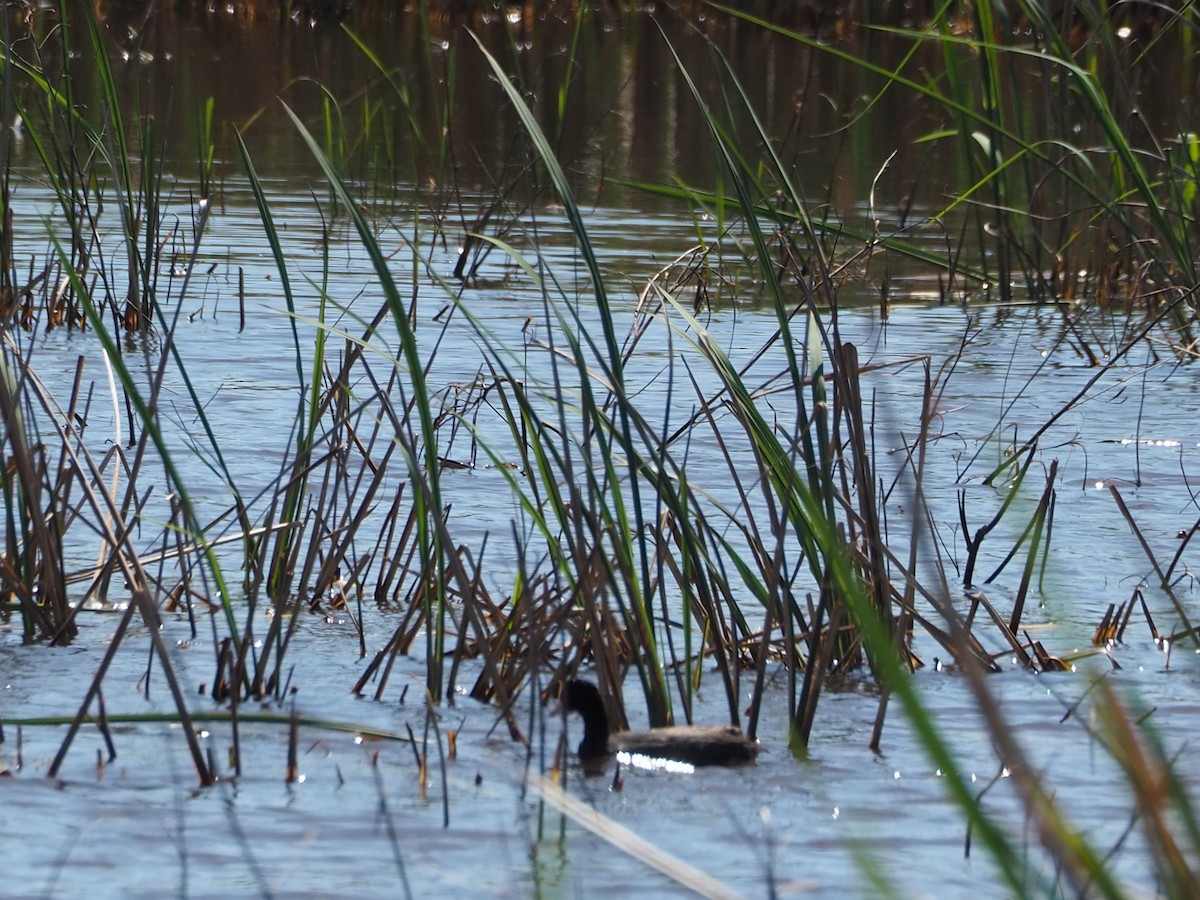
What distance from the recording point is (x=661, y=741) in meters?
2.48

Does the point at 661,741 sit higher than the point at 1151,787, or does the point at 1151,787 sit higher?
the point at 1151,787

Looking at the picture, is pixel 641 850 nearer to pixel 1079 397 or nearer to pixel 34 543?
pixel 34 543

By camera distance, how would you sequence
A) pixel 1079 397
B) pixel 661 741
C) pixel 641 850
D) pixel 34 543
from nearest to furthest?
pixel 641 850
pixel 661 741
pixel 34 543
pixel 1079 397

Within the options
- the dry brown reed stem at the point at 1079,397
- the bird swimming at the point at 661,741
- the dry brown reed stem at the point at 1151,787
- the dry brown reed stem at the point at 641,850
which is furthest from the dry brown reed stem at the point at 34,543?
the dry brown reed stem at the point at 1151,787

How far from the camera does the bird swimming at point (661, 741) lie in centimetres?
246

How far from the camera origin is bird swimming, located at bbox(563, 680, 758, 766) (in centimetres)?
246

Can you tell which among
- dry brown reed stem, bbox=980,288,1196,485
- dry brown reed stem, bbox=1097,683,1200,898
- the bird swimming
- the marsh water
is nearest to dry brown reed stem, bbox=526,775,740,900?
the marsh water

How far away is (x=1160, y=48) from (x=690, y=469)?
16118mm

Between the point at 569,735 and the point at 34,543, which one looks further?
the point at 34,543

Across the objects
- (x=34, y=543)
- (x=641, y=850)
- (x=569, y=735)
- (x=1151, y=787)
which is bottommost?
(x=569, y=735)

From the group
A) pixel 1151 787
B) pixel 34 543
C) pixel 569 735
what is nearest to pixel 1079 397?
pixel 569 735

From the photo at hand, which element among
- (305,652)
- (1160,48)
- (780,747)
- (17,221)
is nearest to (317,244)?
(17,221)

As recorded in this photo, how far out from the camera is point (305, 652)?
2.92 metres

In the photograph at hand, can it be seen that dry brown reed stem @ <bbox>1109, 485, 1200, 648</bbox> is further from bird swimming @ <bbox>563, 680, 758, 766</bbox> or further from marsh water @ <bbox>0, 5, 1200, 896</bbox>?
bird swimming @ <bbox>563, 680, 758, 766</bbox>
